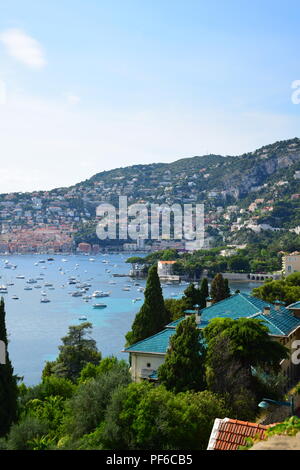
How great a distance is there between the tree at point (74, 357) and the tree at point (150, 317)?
101 inches

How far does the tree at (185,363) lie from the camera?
26.8 feet

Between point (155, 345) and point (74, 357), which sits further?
point (74, 357)

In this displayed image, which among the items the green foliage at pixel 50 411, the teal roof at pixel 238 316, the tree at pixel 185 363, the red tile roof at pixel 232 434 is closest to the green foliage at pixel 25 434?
the green foliage at pixel 50 411

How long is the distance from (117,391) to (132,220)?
99.1 m

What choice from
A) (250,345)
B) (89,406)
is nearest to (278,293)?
(250,345)

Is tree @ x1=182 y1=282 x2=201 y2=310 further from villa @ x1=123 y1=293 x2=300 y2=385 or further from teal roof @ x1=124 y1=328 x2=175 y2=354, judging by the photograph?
teal roof @ x1=124 y1=328 x2=175 y2=354

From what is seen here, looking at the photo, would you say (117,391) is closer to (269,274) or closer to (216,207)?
(269,274)

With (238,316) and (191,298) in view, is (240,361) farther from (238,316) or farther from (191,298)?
(191,298)

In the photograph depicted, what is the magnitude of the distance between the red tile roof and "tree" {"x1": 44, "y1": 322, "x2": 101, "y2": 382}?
1103 cm

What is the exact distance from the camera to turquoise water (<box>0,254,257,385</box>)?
25984 millimetres

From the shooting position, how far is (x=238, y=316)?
11203mm

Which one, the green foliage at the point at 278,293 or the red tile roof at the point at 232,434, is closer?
the red tile roof at the point at 232,434

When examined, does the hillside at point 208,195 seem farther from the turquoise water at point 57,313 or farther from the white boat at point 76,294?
the white boat at point 76,294

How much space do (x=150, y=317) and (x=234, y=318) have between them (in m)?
3.17
